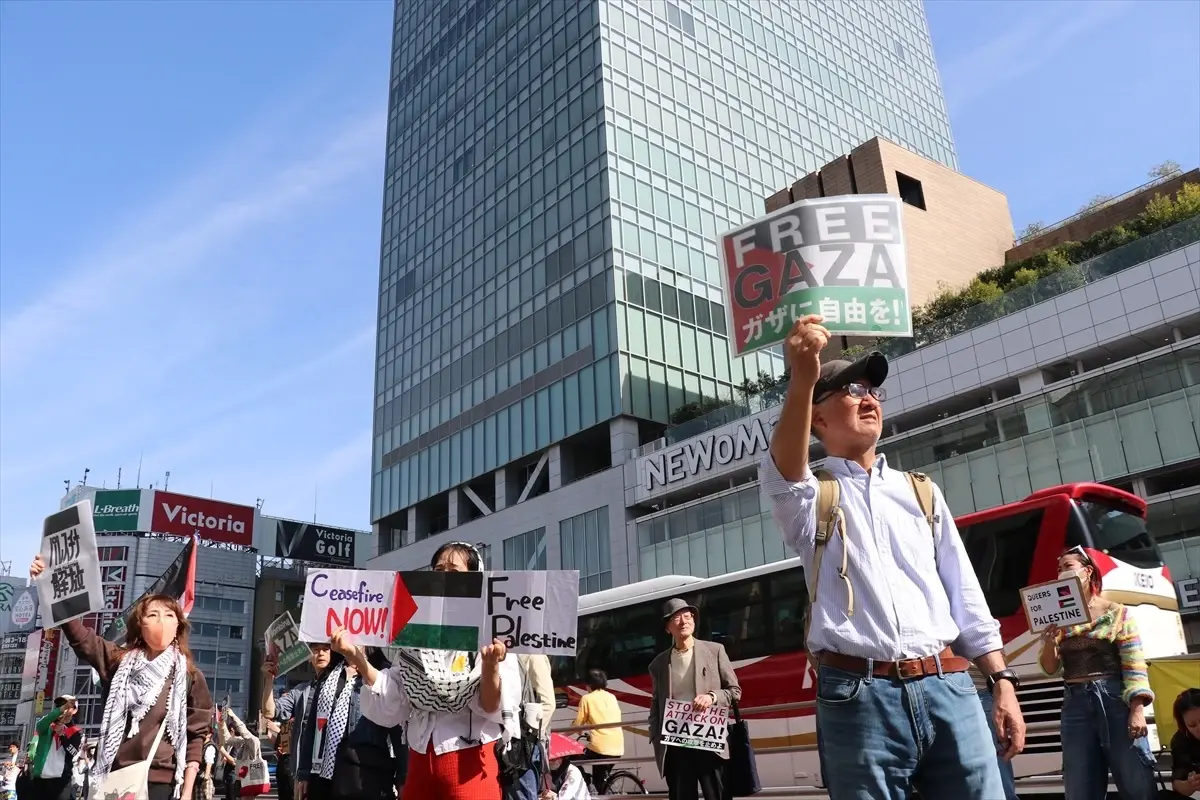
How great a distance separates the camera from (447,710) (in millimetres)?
4660

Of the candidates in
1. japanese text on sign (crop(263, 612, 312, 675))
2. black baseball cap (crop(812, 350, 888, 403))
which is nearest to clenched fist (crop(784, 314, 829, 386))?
black baseball cap (crop(812, 350, 888, 403))

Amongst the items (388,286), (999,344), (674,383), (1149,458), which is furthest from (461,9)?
(1149,458)

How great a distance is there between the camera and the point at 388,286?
60.6 metres

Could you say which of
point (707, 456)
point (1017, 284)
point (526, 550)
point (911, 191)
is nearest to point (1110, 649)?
point (707, 456)

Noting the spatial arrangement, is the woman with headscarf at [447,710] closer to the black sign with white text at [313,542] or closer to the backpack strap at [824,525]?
the backpack strap at [824,525]

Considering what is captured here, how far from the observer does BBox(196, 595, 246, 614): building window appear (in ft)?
301

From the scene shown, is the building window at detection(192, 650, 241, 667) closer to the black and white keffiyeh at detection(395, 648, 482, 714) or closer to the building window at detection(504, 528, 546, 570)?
the building window at detection(504, 528, 546, 570)

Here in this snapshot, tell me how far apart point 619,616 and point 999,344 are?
17.1m

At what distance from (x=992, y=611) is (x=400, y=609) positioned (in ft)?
31.1

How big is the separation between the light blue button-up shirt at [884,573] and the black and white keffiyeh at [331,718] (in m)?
3.83

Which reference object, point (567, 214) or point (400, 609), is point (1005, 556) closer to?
point (400, 609)

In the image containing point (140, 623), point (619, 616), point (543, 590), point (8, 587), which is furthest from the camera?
point (8, 587)

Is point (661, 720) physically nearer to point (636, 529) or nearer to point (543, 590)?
point (543, 590)

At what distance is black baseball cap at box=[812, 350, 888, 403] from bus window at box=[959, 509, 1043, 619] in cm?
951
